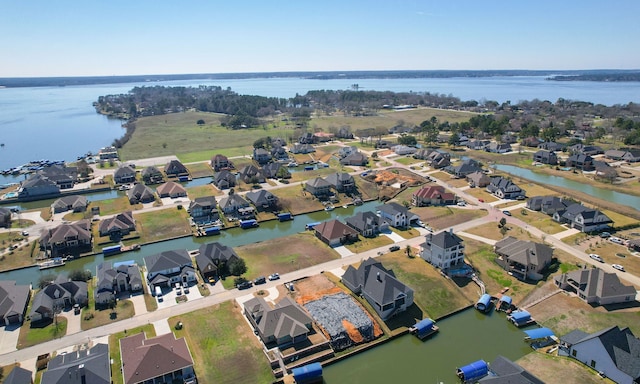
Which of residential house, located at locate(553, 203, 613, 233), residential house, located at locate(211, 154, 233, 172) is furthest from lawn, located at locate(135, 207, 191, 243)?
residential house, located at locate(553, 203, 613, 233)

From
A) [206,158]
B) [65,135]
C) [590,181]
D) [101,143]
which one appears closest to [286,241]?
[206,158]

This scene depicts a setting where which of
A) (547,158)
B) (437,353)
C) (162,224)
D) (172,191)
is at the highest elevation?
(547,158)

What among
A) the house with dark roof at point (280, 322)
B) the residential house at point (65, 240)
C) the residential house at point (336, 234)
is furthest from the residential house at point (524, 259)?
the residential house at point (65, 240)

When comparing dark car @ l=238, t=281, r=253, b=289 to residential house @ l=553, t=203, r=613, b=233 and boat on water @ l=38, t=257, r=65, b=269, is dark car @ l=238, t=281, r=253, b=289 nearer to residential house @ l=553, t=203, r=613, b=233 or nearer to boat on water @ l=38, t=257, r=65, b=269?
boat on water @ l=38, t=257, r=65, b=269

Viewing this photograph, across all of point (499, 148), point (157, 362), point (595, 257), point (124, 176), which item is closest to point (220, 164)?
point (124, 176)

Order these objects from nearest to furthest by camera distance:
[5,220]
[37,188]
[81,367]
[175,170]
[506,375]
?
[506,375], [81,367], [5,220], [37,188], [175,170]

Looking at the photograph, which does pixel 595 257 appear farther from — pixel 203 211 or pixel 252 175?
pixel 252 175

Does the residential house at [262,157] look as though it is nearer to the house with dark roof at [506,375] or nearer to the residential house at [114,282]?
the residential house at [114,282]

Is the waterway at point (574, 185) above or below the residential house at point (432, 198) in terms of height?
below
